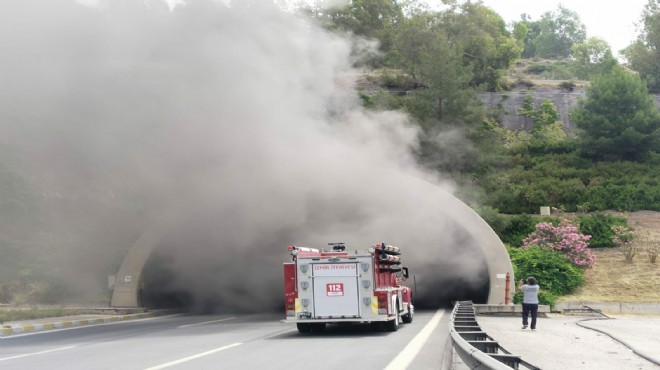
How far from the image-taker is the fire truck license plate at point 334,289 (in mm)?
19984

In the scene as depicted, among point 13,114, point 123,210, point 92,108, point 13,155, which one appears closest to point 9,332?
point 92,108

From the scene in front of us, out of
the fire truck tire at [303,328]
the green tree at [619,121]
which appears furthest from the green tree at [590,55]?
the fire truck tire at [303,328]

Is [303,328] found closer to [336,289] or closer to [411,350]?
[336,289]

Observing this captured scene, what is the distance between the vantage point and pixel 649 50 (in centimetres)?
8050

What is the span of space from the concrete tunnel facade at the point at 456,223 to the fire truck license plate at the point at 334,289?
11515 mm

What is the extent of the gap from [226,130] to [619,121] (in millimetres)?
35152

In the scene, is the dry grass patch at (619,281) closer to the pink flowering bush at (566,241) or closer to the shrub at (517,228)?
the pink flowering bush at (566,241)

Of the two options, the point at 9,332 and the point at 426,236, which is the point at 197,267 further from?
the point at 9,332

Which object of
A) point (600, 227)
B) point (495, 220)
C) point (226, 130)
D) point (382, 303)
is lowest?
point (382, 303)

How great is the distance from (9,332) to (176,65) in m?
9.45

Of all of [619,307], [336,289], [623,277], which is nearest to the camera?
[336,289]

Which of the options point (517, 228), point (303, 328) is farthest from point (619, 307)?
point (303, 328)

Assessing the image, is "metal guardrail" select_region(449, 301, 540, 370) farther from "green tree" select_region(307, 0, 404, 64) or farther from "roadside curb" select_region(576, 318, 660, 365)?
"green tree" select_region(307, 0, 404, 64)

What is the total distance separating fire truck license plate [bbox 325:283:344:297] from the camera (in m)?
20.0
